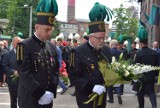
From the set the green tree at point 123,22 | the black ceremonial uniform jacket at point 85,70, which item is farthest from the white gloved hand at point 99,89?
the green tree at point 123,22

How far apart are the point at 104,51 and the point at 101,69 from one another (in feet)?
2.05

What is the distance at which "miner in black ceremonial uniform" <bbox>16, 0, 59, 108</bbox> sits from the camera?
5078 millimetres

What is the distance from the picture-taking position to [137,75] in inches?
223

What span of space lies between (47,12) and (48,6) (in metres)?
0.08

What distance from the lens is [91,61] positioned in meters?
5.68

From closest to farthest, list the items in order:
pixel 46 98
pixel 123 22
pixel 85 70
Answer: pixel 46 98 → pixel 85 70 → pixel 123 22

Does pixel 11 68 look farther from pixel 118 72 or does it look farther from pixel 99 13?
pixel 118 72

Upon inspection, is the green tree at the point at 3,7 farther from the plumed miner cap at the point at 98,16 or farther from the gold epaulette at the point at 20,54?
the gold epaulette at the point at 20,54

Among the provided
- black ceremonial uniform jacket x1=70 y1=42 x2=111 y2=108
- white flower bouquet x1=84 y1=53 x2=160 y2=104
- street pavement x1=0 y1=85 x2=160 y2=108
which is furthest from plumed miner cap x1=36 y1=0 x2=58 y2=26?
street pavement x1=0 y1=85 x2=160 y2=108

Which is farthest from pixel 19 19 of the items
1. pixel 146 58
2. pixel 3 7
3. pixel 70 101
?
pixel 146 58

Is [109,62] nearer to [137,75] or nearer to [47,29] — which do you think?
[137,75]

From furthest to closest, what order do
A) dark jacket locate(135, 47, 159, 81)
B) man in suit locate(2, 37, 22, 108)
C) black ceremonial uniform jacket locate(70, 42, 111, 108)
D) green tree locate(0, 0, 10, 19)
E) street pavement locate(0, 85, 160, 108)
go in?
green tree locate(0, 0, 10, 19)
street pavement locate(0, 85, 160, 108)
dark jacket locate(135, 47, 159, 81)
man in suit locate(2, 37, 22, 108)
black ceremonial uniform jacket locate(70, 42, 111, 108)

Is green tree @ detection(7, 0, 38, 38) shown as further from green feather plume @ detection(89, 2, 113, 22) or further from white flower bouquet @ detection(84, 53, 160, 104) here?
white flower bouquet @ detection(84, 53, 160, 104)

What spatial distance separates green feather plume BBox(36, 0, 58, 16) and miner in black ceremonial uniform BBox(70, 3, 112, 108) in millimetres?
608
